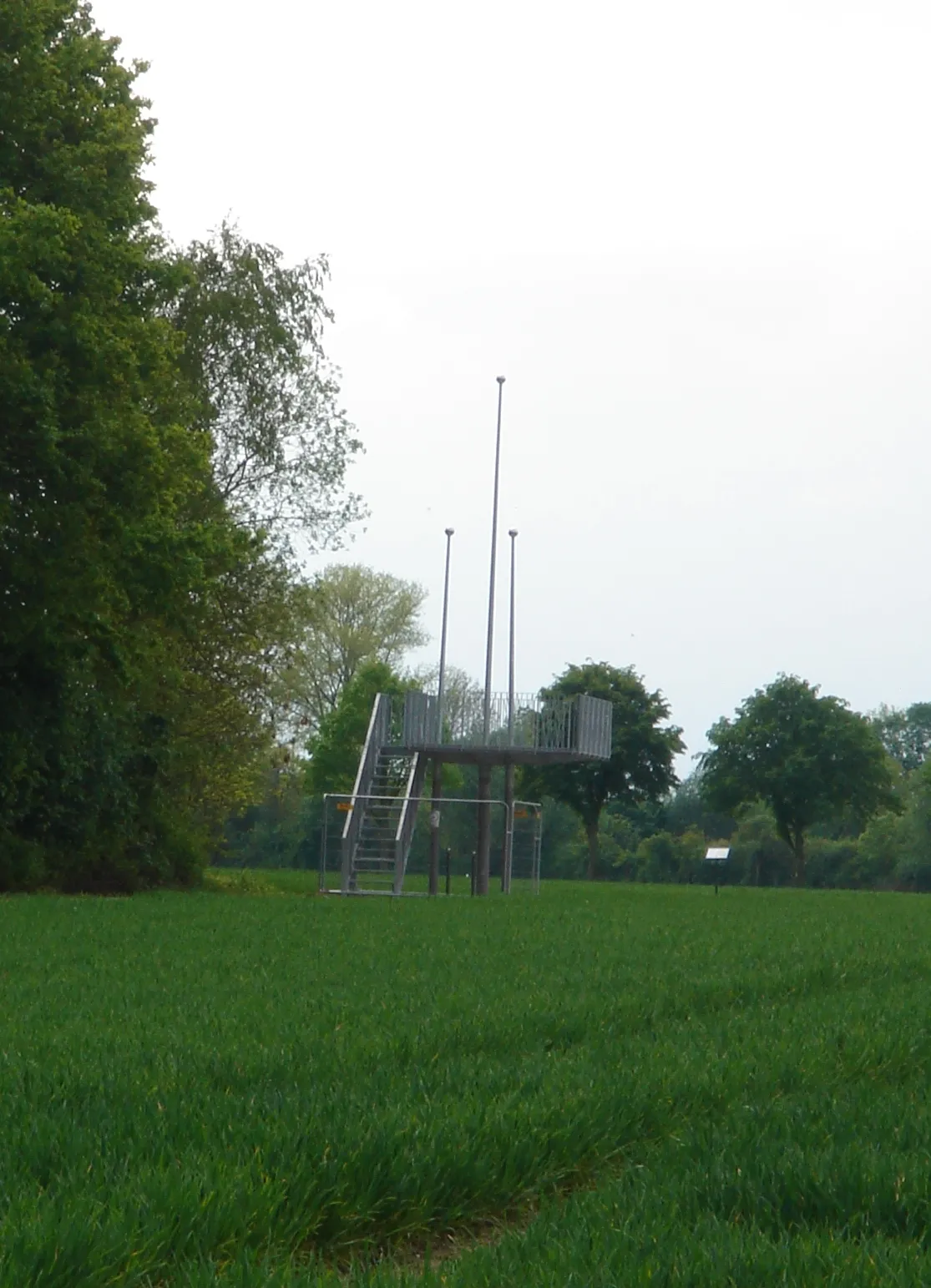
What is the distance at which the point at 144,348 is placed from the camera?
89.1 ft

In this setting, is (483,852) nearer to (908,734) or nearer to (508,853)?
(508,853)

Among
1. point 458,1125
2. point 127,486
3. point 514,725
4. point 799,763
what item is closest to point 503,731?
point 514,725

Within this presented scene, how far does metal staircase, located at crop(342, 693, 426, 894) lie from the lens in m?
31.8

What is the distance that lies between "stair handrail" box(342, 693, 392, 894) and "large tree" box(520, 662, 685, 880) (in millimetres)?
29361

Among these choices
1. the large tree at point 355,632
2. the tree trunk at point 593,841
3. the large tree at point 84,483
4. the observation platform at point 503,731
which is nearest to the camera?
the large tree at point 84,483

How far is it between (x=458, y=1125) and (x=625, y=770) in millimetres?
61224

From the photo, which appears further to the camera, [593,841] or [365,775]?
[593,841]

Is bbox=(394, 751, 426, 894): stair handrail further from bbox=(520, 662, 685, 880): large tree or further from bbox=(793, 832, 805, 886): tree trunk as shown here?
bbox=(793, 832, 805, 886): tree trunk

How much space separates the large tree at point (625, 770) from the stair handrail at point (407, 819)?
98.1 ft

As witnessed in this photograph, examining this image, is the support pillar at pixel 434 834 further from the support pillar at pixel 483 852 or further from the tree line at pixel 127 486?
the tree line at pixel 127 486

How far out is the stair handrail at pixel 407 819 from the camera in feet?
103

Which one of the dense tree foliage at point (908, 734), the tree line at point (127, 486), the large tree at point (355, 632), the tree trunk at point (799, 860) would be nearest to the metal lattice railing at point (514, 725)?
the tree line at point (127, 486)

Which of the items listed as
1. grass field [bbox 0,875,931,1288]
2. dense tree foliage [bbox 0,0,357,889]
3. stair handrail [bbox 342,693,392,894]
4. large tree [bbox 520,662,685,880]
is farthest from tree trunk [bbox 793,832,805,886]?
grass field [bbox 0,875,931,1288]

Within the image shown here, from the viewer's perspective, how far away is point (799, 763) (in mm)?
66812
